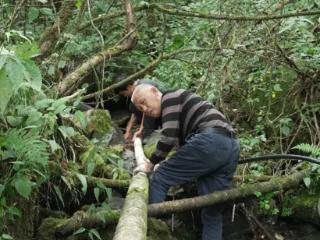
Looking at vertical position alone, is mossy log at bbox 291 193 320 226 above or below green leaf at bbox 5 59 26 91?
below

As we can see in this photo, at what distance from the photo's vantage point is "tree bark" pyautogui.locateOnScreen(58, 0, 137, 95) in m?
5.35

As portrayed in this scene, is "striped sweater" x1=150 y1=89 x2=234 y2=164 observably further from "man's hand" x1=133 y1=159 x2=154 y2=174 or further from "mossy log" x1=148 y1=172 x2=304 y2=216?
"mossy log" x1=148 y1=172 x2=304 y2=216

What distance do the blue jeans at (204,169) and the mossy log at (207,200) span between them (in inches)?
6.4

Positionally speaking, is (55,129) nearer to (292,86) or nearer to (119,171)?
(119,171)

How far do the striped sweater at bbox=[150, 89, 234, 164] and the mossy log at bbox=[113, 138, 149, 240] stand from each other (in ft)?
1.36

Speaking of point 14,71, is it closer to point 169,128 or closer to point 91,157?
point 91,157

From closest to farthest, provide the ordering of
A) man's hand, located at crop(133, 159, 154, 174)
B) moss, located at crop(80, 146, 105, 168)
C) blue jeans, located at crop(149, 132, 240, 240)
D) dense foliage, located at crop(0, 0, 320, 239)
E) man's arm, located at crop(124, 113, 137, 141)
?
1. moss, located at crop(80, 146, 105, 168)
2. blue jeans, located at crop(149, 132, 240, 240)
3. man's hand, located at crop(133, 159, 154, 174)
4. dense foliage, located at crop(0, 0, 320, 239)
5. man's arm, located at crop(124, 113, 137, 141)

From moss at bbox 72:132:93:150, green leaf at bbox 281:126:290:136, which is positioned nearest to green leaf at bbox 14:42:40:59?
moss at bbox 72:132:93:150

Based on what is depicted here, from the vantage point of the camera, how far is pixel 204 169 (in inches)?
203

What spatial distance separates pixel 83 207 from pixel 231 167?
1.63 m

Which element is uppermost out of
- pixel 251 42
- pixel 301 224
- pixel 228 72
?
pixel 251 42

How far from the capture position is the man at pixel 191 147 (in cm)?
509

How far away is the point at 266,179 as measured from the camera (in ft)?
19.7

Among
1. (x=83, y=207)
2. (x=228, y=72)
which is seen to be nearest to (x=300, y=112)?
(x=228, y=72)
